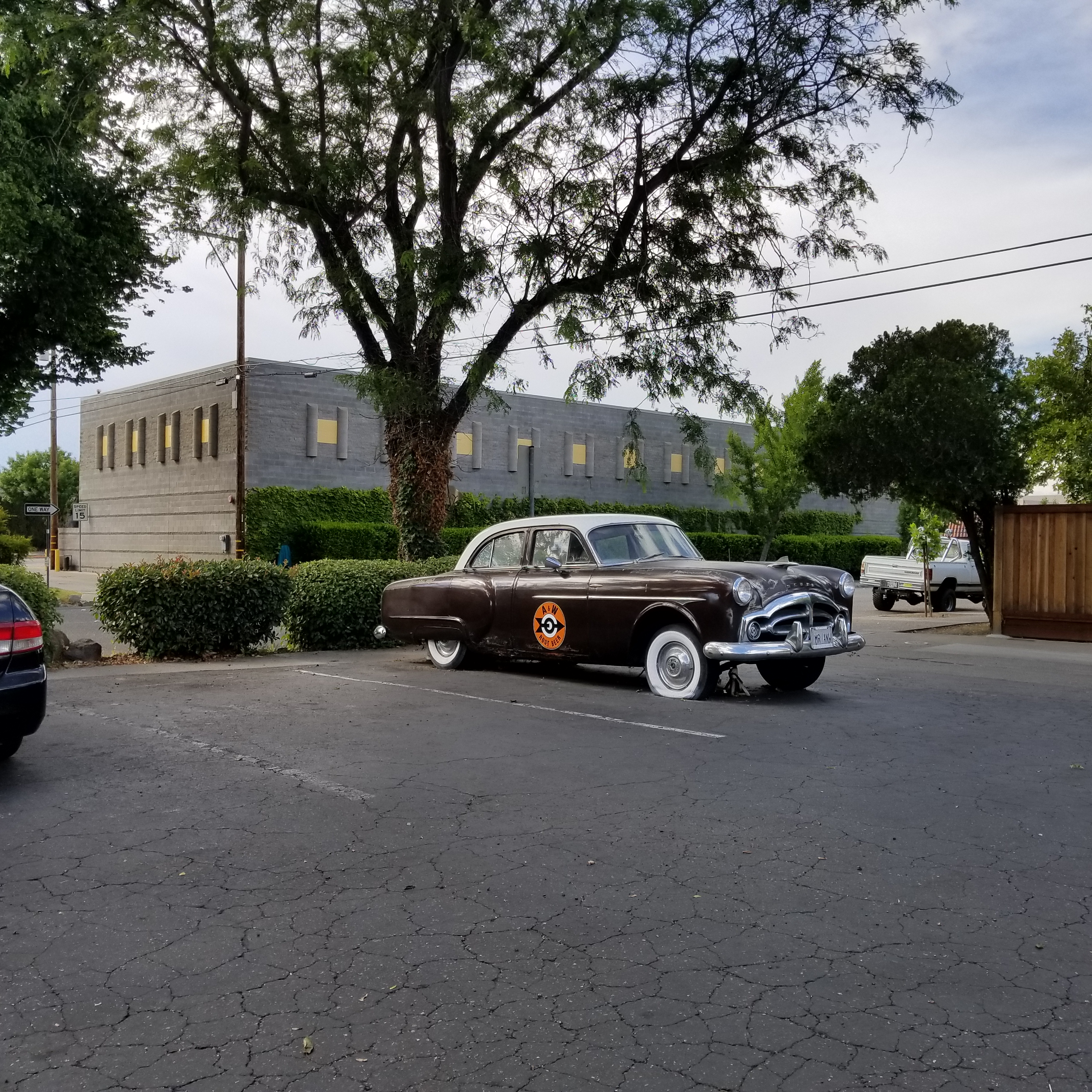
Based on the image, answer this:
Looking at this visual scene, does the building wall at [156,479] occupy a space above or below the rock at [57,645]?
above

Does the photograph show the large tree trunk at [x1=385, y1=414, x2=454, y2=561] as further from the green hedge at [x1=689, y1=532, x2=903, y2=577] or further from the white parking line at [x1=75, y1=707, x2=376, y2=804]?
the green hedge at [x1=689, y1=532, x2=903, y2=577]

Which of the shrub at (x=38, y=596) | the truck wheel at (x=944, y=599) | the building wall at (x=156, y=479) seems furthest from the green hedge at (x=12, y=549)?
the truck wheel at (x=944, y=599)

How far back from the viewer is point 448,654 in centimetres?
1245

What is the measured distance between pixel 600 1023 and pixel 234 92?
16.5 meters

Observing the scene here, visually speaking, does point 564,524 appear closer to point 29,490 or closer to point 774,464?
point 774,464

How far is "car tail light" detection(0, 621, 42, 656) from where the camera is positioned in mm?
6539

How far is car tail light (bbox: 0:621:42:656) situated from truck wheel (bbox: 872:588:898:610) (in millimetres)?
23262

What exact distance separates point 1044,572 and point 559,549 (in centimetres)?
1084

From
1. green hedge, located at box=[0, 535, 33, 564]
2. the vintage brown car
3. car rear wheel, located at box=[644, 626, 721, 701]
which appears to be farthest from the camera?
green hedge, located at box=[0, 535, 33, 564]

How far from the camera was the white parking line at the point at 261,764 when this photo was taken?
633cm

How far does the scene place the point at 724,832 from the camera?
18.3ft

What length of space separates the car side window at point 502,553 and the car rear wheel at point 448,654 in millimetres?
910

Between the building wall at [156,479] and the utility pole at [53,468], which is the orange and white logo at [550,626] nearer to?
the building wall at [156,479]

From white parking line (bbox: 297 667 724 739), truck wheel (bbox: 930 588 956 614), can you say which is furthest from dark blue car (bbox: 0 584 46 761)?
truck wheel (bbox: 930 588 956 614)
